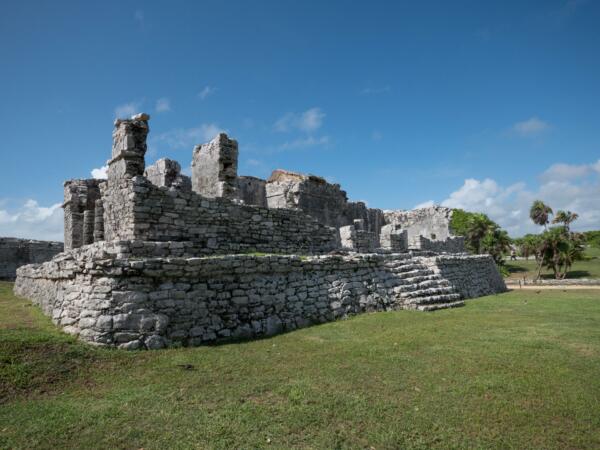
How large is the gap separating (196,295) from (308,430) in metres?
4.00

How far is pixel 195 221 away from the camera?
9.97 metres

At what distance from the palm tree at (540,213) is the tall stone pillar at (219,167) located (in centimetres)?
4878

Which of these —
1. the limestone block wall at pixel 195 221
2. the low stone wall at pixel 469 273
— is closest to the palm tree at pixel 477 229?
the low stone wall at pixel 469 273

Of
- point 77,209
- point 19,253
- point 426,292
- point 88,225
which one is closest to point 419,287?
point 426,292

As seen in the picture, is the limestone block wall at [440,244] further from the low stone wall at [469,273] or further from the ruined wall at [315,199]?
the low stone wall at [469,273]

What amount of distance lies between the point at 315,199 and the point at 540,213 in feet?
137

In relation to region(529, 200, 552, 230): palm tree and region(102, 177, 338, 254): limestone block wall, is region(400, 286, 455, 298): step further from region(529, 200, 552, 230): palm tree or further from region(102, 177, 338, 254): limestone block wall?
region(529, 200, 552, 230): palm tree

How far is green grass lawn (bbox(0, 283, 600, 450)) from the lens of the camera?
405 cm

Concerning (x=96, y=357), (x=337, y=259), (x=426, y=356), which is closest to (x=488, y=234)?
(x=337, y=259)

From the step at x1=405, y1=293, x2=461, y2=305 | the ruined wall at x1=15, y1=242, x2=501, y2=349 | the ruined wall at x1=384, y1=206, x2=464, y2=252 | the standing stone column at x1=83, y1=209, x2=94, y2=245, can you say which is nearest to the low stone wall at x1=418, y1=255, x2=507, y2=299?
the step at x1=405, y1=293, x2=461, y2=305

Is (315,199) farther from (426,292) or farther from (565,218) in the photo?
(565,218)

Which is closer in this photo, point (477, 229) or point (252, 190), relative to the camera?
point (252, 190)

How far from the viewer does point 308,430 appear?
420cm

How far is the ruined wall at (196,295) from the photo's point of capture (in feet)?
22.2
